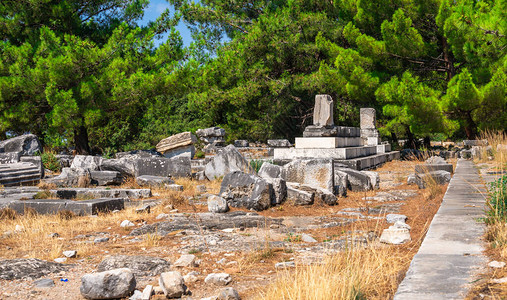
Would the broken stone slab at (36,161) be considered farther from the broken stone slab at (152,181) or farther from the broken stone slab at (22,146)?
the broken stone slab at (152,181)

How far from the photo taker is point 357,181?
379 inches

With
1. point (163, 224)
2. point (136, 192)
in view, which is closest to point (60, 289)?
point (163, 224)

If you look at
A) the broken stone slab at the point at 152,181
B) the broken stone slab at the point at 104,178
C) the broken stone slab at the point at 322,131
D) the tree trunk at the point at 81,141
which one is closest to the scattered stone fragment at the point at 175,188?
the broken stone slab at the point at 152,181

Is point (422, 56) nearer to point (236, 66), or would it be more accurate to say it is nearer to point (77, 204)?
point (236, 66)

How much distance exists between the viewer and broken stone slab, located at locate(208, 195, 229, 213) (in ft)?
23.8

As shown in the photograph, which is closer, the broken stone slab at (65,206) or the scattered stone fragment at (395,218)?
the scattered stone fragment at (395,218)

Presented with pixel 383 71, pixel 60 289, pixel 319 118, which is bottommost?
pixel 60 289

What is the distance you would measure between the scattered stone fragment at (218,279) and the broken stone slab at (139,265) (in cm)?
53

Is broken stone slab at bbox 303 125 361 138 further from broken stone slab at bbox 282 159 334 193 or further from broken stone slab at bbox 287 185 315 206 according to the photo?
broken stone slab at bbox 287 185 315 206

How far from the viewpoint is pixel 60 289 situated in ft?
12.2

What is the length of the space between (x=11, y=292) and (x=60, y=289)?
371 mm

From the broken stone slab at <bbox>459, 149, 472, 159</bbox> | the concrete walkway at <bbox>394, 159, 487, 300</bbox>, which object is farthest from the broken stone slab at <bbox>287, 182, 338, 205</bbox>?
the broken stone slab at <bbox>459, 149, 472, 159</bbox>

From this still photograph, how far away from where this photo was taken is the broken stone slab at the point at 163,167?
11.8 metres

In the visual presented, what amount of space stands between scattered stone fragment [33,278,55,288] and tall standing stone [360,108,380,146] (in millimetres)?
16478
